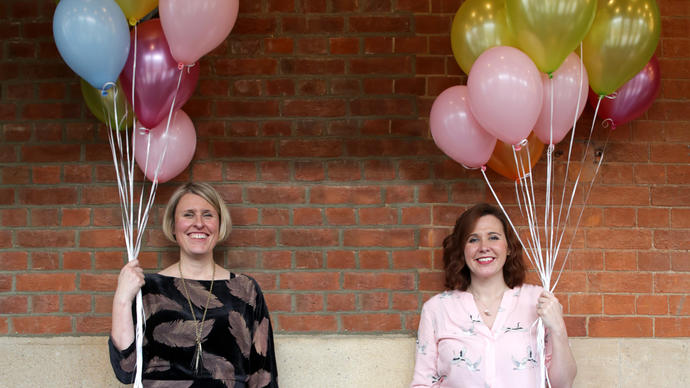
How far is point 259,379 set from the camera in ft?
7.51

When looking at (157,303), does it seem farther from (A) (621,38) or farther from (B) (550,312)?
(A) (621,38)

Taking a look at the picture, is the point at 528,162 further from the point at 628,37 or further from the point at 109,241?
the point at 109,241

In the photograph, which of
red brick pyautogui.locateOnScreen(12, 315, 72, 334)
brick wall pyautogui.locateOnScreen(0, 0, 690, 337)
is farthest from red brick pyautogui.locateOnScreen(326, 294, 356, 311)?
red brick pyautogui.locateOnScreen(12, 315, 72, 334)

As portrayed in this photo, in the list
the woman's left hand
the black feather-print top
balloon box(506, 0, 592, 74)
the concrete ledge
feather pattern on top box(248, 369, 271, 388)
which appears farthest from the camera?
the concrete ledge

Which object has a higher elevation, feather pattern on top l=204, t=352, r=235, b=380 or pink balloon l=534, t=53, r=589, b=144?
pink balloon l=534, t=53, r=589, b=144

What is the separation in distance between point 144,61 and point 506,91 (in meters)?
1.22

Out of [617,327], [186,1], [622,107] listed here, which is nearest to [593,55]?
[622,107]

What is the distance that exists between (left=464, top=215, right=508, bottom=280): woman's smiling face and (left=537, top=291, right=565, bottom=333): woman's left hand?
0.23 meters

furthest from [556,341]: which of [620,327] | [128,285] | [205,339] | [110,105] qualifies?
[110,105]

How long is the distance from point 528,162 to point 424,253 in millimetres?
596

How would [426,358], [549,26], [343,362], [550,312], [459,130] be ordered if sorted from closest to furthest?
[549,26]
[550,312]
[459,130]
[426,358]
[343,362]

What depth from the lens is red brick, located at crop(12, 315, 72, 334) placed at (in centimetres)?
259

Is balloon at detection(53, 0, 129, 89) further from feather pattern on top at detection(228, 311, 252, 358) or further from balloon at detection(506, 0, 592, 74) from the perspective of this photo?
balloon at detection(506, 0, 592, 74)

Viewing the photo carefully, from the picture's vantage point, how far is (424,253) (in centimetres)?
262
